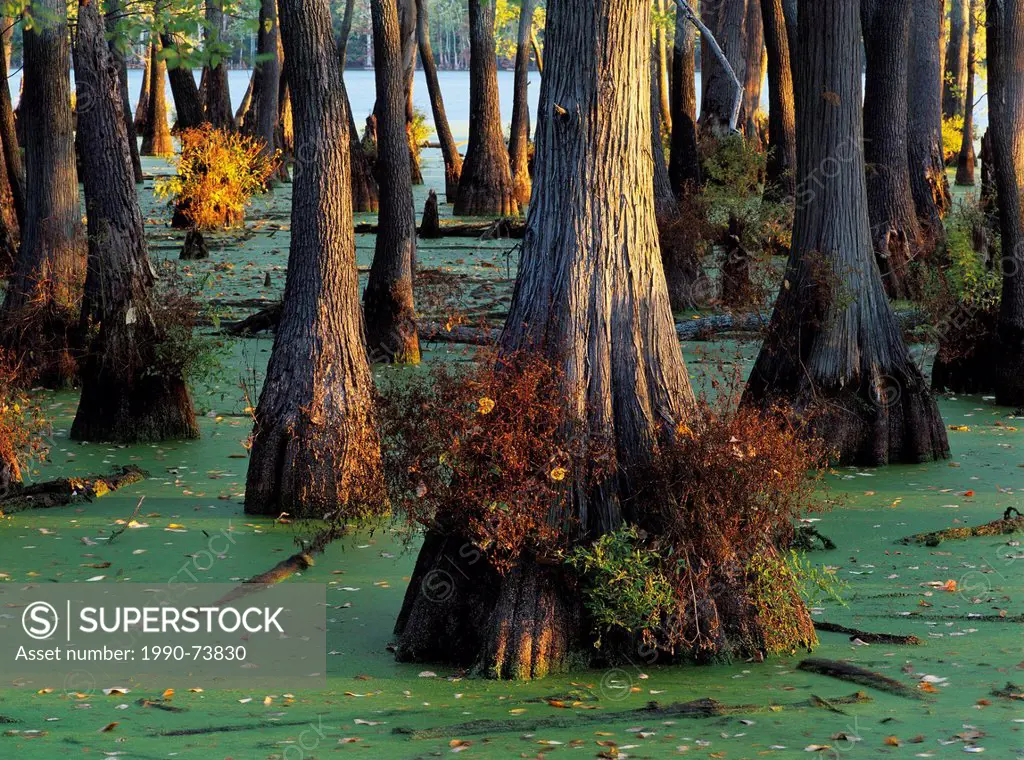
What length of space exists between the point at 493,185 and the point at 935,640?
66.5 feet

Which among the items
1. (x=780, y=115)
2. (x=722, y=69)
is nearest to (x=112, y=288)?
(x=780, y=115)

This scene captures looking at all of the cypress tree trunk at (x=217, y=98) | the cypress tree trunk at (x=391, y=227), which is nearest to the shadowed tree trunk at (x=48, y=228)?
the cypress tree trunk at (x=391, y=227)

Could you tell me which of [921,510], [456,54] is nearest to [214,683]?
[921,510]

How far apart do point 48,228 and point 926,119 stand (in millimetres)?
13974

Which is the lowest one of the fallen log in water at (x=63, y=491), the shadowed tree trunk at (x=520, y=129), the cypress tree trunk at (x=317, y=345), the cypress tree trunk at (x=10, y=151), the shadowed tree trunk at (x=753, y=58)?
the fallen log in water at (x=63, y=491)

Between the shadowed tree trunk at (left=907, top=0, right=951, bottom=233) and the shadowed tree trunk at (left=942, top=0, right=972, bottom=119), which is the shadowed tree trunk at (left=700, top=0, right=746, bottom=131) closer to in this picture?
the shadowed tree trunk at (left=907, top=0, right=951, bottom=233)

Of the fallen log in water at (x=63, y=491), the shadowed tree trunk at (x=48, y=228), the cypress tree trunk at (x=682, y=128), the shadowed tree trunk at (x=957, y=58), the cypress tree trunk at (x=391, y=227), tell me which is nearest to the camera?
the fallen log in water at (x=63, y=491)

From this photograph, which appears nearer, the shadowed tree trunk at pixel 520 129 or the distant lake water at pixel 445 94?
the shadowed tree trunk at pixel 520 129

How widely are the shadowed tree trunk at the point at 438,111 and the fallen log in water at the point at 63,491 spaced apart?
17.5 m

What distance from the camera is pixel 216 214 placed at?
24.9m

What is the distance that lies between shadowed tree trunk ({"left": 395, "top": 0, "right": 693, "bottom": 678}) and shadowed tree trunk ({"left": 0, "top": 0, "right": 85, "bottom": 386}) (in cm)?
742

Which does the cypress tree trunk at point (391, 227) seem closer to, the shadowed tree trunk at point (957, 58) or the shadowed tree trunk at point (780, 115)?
the shadowed tree trunk at point (780, 115)

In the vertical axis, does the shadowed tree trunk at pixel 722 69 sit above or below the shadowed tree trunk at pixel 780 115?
above

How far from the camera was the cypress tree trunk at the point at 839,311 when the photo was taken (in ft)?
36.9
